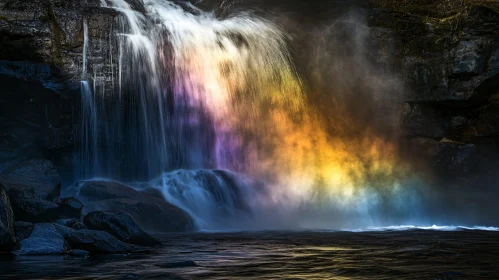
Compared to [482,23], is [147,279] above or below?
below

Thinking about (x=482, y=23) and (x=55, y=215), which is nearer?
(x=55, y=215)

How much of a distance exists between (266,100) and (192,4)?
20.8 ft

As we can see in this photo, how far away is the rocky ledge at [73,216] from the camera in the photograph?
36.7 feet

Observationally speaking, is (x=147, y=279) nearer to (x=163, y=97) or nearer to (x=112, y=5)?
(x=163, y=97)

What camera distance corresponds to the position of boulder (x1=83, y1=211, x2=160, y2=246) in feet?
41.2

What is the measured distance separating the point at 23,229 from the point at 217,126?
13.0 meters

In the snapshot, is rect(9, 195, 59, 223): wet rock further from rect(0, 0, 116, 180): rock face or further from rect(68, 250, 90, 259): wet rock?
rect(0, 0, 116, 180): rock face

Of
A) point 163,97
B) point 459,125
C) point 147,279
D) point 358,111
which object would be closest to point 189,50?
A: point 163,97

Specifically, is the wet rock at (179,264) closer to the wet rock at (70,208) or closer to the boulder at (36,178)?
the wet rock at (70,208)

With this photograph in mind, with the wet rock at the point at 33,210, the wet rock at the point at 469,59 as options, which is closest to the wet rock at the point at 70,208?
the wet rock at the point at 33,210

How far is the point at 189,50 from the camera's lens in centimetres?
2348

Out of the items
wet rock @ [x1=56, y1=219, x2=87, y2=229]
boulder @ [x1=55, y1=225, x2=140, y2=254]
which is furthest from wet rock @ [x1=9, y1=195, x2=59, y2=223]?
boulder @ [x1=55, y1=225, x2=140, y2=254]

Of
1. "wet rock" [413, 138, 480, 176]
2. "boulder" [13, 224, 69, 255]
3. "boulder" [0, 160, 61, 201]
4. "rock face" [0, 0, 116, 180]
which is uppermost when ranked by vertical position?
"rock face" [0, 0, 116, 180]

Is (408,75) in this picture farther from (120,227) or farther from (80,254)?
(80,254)
